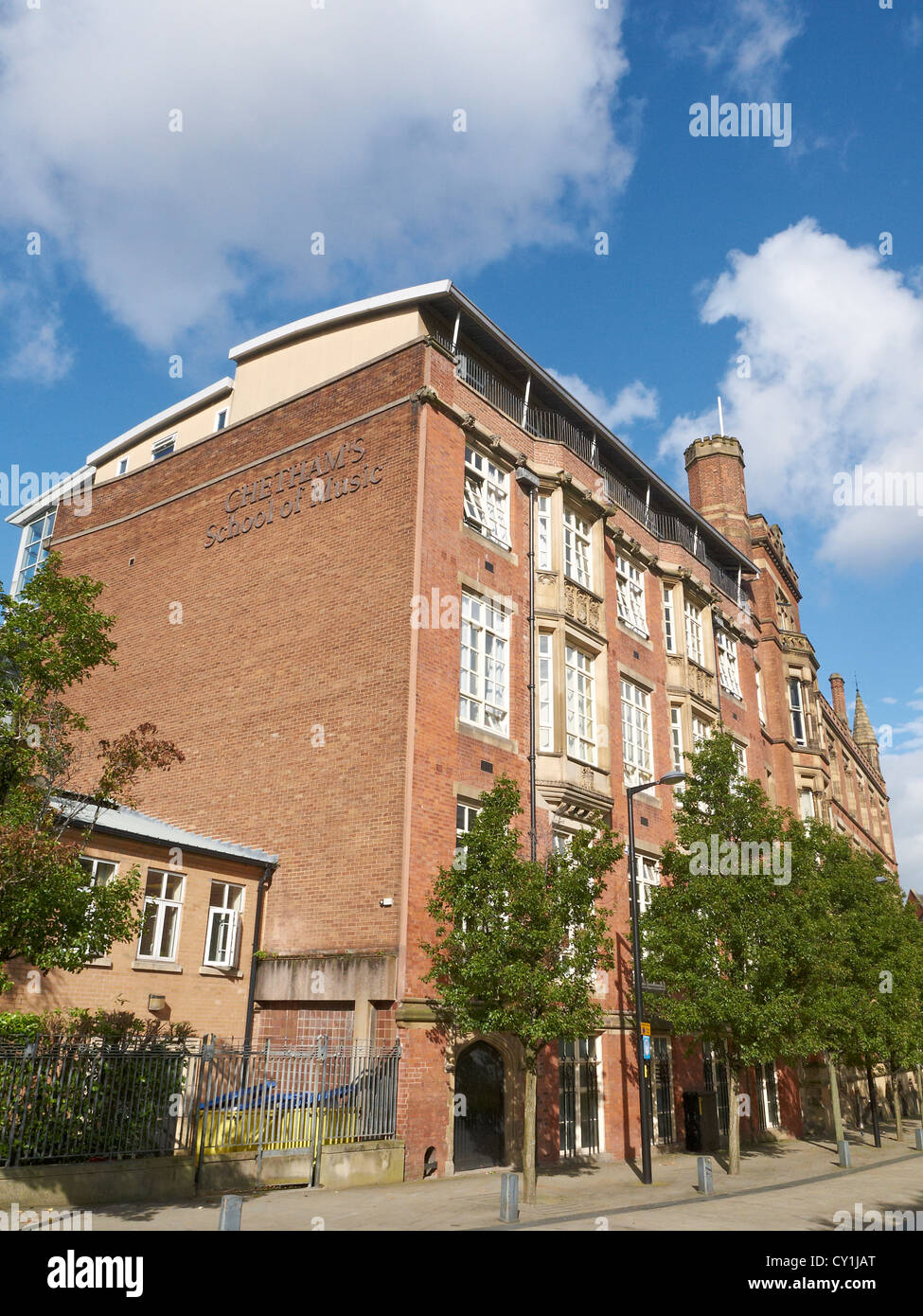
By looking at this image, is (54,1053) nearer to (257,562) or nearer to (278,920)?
(278,920)

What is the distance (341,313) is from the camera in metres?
26.1

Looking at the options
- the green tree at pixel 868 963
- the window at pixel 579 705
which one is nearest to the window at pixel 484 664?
the window at pixel 579 705

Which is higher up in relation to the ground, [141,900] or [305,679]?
[305,679]

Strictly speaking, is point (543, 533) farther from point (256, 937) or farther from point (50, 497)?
point (50, 497)

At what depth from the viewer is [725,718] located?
3606cm

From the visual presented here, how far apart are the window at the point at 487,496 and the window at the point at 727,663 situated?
584 inches

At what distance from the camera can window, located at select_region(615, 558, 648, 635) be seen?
30.2m

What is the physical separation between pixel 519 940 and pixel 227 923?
24.5ft

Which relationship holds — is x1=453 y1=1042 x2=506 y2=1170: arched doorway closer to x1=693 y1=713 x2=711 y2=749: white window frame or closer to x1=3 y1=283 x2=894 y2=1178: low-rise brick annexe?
x1=3 y1=283 x2=894 y2=1178: low-rise brick annexe

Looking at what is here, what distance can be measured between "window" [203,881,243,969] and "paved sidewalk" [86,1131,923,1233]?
604 cm

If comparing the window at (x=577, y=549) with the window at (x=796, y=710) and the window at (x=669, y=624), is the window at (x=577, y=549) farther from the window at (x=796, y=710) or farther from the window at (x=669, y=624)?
the window at (x=796, y=710)

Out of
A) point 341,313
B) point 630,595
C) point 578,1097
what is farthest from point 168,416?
point 578,1097
